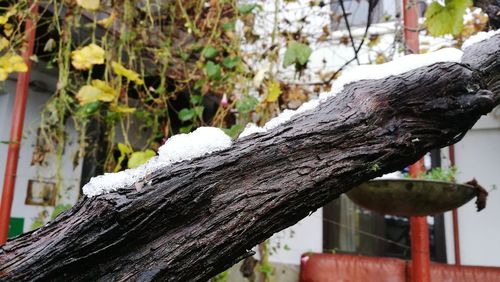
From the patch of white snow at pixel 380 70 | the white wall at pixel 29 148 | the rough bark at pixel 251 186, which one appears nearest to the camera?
the rough bark at pixel 251 186

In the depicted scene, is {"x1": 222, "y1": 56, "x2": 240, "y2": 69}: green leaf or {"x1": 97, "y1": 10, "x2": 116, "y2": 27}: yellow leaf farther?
{"x1": 222, "y1": 56, "x2": 240, "y2": 69}: green leaf

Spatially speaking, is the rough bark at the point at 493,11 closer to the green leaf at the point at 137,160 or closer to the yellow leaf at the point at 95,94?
the green leaf at the point at 137,160

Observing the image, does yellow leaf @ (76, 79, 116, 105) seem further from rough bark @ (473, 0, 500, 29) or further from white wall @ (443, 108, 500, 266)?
white wall @ (443, 108, 500, 266)

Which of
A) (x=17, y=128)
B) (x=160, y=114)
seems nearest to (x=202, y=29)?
(x=160, y=114)

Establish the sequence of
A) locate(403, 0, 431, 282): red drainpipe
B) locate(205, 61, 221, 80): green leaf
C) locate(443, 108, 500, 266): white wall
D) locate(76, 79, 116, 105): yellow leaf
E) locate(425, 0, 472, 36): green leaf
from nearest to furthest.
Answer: locate(425, 0, 472, 36): green leaf, locate(403, 0, 431, 282): red drainpipe, locate(76, 79, 116, 105): yellow leaf, locate(205, 61, 221, 80): green leaf, locate(443, 108, 500, 266): white wall

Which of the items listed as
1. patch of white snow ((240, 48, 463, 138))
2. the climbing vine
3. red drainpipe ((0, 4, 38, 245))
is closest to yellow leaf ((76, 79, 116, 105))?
the climbing vine

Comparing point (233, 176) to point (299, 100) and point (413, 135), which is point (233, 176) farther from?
point (299, 100)

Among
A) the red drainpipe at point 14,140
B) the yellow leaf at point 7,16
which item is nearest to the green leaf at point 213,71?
the red drainpipe at point 14,140

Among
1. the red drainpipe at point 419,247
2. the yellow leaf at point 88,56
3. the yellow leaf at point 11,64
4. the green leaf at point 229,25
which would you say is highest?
the green leaf at point 229,25
